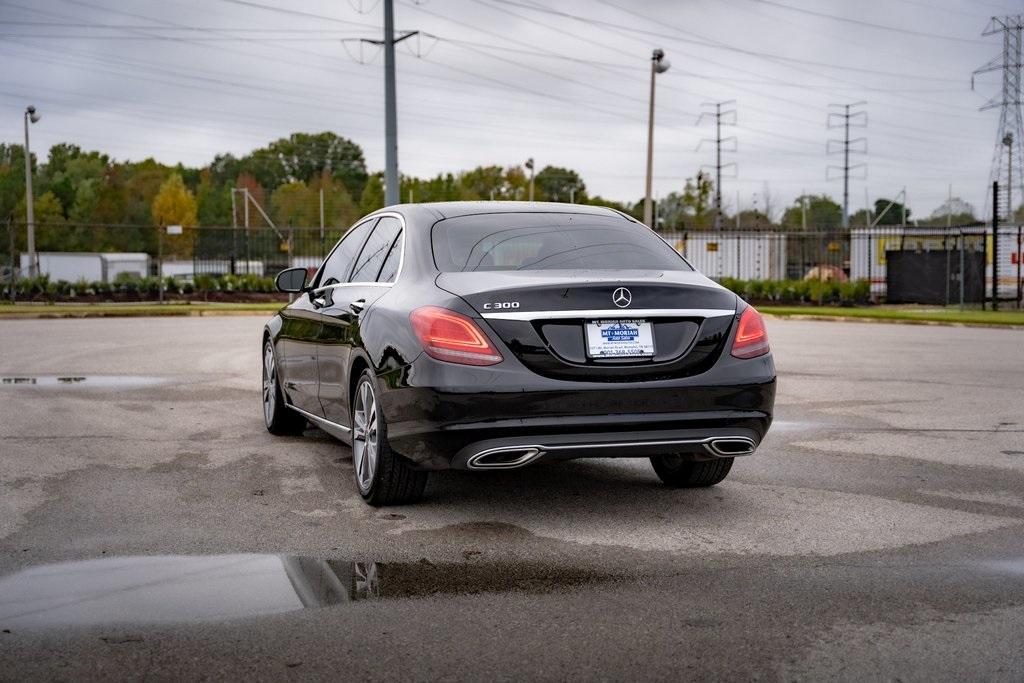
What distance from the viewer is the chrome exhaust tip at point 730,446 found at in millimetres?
6105

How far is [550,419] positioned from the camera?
19.0 feet

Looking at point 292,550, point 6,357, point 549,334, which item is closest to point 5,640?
point 292,550

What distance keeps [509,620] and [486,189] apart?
11470 cm

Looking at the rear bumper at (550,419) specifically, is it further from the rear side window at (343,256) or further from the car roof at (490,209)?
the rear side window at (343,256)

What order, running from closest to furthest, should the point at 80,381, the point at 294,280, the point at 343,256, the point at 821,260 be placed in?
the point at 343,256
the point at 294,280
the point at 80,381
the point at 821,260

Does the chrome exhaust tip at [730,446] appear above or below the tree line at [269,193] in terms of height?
below

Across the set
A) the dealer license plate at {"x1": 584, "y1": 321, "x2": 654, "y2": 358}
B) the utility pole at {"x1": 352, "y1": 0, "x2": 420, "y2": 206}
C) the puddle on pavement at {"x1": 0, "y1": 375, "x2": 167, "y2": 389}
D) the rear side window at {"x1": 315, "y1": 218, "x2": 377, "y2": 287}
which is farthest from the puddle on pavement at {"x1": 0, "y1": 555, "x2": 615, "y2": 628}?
the utility pole at {"x1": 352, "y1": 0, "x2": 420, "y2": 206}

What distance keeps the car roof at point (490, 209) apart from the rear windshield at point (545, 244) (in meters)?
0.08

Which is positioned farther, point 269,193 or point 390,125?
point 269,193

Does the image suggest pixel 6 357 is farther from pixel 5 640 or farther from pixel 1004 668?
pixel 1004 668

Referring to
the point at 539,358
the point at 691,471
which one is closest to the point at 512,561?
the point at 539,358

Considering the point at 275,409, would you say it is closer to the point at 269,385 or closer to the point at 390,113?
the point at 269,385

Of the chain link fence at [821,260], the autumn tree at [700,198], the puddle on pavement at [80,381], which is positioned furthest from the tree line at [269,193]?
the puddle on pavement at [80,381]

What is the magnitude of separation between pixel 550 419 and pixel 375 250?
217 centimetres
